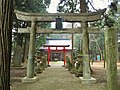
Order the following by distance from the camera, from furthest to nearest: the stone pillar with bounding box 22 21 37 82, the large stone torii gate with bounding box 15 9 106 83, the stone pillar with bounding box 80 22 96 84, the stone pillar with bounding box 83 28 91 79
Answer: the large stone torii gate with bounding box 15 9 106 83
the stone pillar with bounding box 22 21 37 82
the stone pillar with bounding box 83 28 91 79
the stone pillar with bounding box 80 22 96 84

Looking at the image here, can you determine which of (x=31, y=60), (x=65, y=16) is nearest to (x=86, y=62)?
(x=65, y=16)

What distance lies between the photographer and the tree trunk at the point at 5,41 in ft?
10.0

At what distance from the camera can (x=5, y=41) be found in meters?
3.10

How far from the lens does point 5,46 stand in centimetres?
310

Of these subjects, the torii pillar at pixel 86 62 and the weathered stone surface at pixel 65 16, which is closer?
the torii pillar at pixel 86 62

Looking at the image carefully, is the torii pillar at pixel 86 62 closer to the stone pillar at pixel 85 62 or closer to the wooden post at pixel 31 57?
the stone pillar at pixel 85 62

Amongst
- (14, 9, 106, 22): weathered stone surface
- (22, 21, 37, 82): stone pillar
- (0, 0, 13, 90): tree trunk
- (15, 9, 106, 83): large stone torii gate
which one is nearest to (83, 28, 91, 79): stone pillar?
(15, 9, 106, 83): large stone torii gate

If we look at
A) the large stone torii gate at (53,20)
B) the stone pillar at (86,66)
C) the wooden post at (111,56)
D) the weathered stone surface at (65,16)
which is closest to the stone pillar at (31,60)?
the large stone torii gate at (53,20)

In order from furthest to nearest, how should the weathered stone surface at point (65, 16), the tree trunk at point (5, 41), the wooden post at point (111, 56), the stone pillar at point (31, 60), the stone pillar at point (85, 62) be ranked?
1. the weathered stone surface at point (65, 16)
2. the stone pillar at point (31, 60)
3. the stone pillar at point (85, 62)
4. the wooden post at point (111, 56)
5. the tree trunk at point (5, 41)

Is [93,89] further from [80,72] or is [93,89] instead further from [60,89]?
[80,72]

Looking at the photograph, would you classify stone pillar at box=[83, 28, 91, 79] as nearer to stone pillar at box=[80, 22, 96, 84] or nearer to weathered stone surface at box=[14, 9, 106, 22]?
stone pillar at box=[80, 22, 96, 84]

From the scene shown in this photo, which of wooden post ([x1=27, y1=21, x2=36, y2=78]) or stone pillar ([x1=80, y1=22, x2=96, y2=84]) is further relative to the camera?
wooden post ([x1=27, y1=21, x2=36, y2=78])

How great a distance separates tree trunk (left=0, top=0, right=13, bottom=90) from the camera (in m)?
3.05

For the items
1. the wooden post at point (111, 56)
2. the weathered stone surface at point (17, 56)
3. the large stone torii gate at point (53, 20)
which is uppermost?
the large stone torii gate at point (53, 20)
